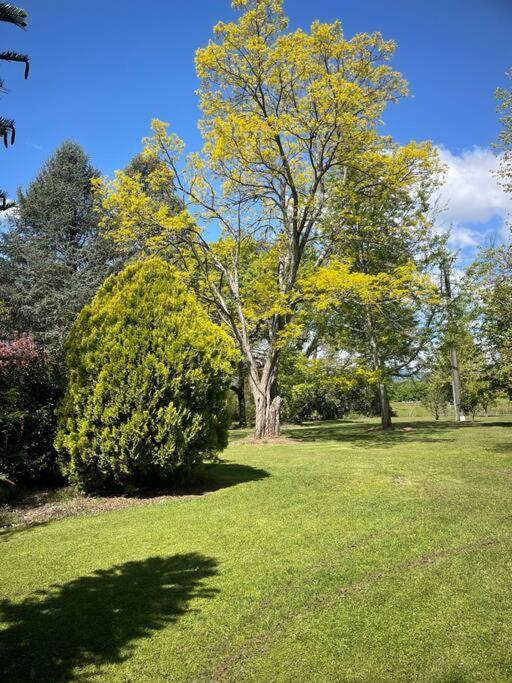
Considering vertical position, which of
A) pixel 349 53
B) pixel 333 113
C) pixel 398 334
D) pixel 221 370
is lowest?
pixel 221 370

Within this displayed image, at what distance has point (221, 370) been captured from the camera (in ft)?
26.1

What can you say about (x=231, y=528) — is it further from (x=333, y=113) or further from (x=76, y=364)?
(x=333, y=113)

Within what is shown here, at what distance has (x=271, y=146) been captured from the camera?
1556 cm

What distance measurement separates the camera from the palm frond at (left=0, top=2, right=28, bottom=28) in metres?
3.74

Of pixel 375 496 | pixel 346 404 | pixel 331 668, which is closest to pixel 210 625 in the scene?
pixel 331 668

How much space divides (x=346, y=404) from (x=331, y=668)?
112ft

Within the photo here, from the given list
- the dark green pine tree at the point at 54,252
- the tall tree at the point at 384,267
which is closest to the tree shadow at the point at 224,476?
the tall tree at the point at 384,267

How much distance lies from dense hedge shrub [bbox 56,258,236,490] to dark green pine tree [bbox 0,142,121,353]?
699 inches

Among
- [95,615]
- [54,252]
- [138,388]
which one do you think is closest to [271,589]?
[95,615]

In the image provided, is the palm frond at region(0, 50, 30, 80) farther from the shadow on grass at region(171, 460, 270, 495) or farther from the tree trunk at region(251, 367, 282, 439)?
the tree trunk at region(251, 367, 282, 439)

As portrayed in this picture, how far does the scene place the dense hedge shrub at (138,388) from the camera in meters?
7.16

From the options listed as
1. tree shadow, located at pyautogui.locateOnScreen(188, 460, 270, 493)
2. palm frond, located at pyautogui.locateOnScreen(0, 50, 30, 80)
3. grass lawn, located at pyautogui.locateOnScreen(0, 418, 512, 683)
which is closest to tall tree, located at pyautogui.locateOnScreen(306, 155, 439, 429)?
tree shadow, located at pyautogui.locateOnScreen(188, 460, 270, 493)

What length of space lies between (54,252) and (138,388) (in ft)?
73.2

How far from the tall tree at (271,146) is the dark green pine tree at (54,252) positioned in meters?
8.91
